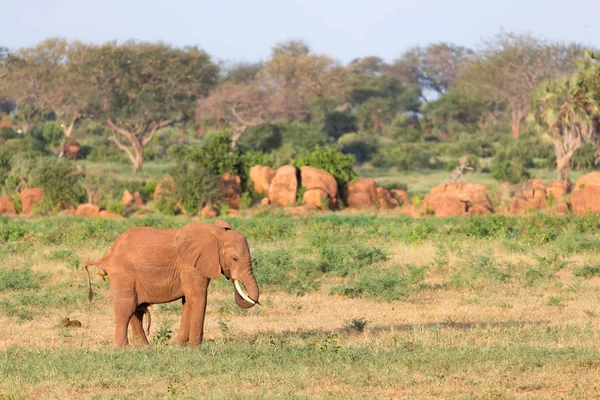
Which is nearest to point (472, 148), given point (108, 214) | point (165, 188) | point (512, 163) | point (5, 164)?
point (512, 163)

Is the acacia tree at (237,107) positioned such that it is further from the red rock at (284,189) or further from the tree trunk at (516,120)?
the tree trunk at (516,120)

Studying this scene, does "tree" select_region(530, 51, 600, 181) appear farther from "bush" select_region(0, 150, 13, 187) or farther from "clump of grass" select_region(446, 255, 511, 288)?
"bush" select_region(0, 150, 13, 187)

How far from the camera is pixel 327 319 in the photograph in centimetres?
1266

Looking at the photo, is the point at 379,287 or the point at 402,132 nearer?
the point at 379,287

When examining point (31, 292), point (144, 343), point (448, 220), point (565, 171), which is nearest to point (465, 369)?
point (144, 343)

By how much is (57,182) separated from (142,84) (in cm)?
1689

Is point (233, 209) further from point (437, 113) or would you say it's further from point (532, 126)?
point (437, 113)

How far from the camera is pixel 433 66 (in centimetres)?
9325

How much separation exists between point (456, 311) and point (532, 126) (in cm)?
2324

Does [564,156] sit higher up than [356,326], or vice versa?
[564,156]

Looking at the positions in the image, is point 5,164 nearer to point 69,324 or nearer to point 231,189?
point 231,189

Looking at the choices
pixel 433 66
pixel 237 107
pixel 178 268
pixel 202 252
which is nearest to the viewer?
pixel 202 252

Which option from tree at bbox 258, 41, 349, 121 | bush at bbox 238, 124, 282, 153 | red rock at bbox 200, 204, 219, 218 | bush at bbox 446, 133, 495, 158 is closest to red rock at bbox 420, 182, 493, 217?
red rock at bbox 200, 204, 219, 218

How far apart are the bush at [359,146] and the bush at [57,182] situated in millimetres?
19121
